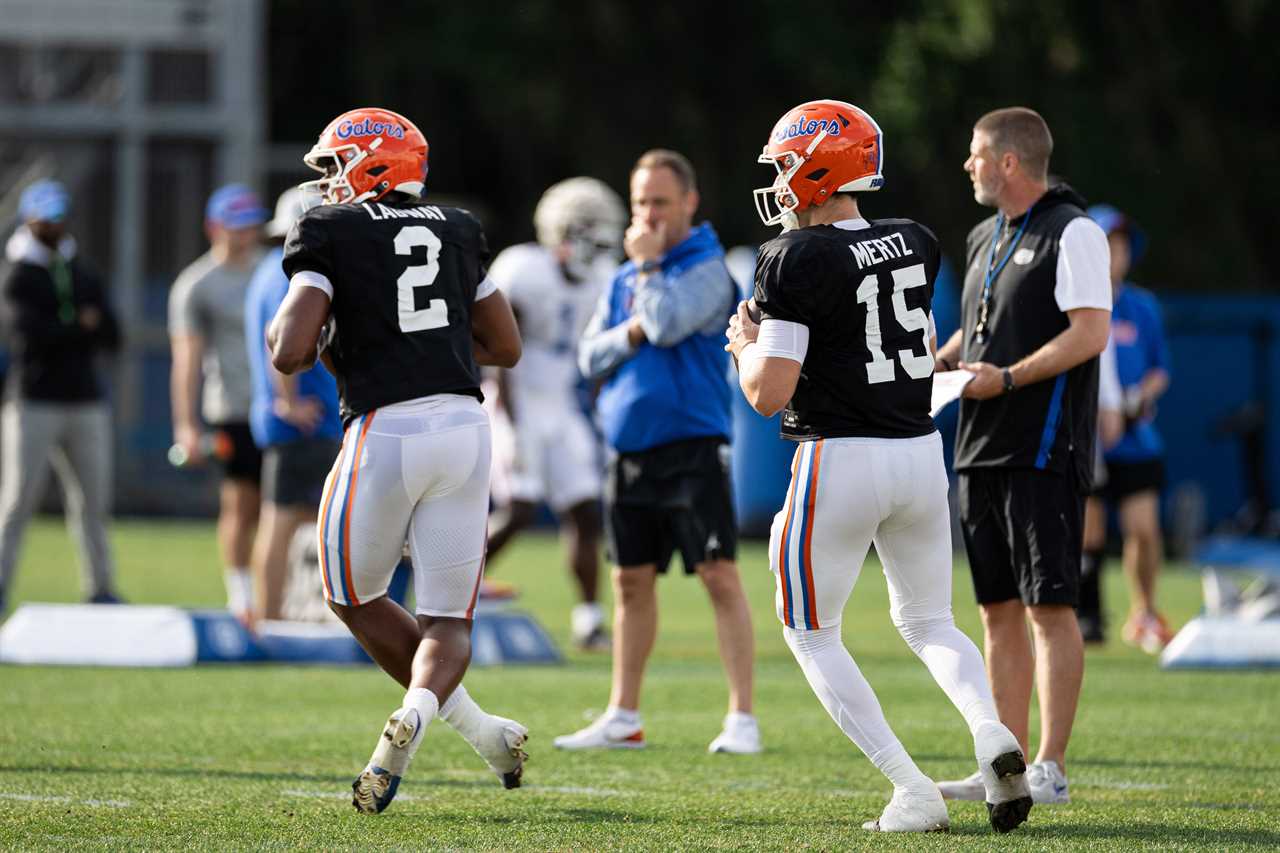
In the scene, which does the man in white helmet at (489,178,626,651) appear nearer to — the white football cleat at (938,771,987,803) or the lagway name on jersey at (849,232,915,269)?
the white football cleat at (938,771,987,803)

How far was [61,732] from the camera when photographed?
746cm

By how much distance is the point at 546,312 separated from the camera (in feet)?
36.4

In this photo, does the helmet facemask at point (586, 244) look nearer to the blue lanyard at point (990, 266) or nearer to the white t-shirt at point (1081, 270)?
the blue lanyard at point (990, 266)

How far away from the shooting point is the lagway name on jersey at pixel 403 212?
587 centimetres

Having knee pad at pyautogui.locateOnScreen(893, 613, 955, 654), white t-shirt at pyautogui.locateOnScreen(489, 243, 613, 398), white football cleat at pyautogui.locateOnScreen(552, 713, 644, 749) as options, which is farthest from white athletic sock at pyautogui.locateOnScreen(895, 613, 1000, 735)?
white t-shirt at pyautogui.locateOnScreen(489, 243, 613, 398)

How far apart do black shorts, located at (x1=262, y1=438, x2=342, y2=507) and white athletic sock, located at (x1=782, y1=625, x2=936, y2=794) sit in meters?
4.76

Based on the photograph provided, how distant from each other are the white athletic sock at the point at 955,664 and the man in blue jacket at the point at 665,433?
1674mm

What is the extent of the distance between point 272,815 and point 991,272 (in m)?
2.81

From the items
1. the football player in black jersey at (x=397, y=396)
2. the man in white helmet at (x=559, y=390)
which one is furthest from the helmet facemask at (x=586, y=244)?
the football player in black jersey at (x=397, y=396)

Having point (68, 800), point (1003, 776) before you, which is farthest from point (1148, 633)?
point (68, 800)

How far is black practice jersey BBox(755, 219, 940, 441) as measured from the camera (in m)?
5.54

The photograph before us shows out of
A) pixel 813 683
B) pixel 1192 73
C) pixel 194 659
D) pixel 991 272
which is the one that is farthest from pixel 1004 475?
pixel 1192 73

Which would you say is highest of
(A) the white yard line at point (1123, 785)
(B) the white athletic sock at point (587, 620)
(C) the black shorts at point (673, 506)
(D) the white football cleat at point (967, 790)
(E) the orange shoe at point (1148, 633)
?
(C) the black shorts at point (673, 506)

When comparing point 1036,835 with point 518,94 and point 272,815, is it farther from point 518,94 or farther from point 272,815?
point 518,94
